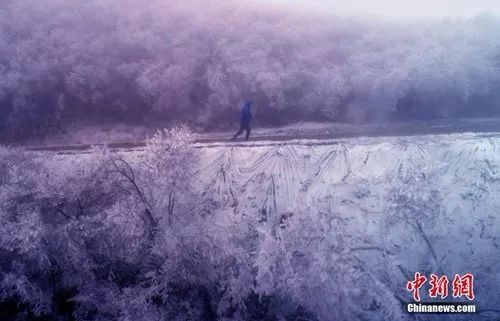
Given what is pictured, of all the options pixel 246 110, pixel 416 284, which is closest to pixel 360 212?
pixel 416 284

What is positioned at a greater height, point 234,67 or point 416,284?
point 234,67

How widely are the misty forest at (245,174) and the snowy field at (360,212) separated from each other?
5 cm

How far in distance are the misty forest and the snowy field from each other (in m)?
0.05

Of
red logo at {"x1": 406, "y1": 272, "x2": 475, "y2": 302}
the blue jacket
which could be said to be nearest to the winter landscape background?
the blue jacket

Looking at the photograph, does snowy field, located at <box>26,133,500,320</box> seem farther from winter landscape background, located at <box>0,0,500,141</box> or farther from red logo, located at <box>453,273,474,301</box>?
winter landscape background, located at <box>0,0,500,141</box>

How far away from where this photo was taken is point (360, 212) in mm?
11312

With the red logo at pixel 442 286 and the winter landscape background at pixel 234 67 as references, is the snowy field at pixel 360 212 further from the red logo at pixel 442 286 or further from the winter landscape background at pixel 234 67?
the winter landscape background at pixel 234 67

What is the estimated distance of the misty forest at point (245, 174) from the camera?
9367 millimetres

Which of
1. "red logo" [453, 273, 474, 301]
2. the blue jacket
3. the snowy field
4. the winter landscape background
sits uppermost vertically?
the winter landscape background

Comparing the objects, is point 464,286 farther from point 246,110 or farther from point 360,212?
point 246,110

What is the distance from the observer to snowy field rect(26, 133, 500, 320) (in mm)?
8969

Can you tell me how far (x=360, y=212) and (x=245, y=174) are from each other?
3662 mm

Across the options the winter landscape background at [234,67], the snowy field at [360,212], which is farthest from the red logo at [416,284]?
the winter landscape background at [234,67]

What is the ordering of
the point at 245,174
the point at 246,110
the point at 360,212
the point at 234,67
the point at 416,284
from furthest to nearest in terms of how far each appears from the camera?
the point at 234,67 < the point at 246,110 < the point at 245,174 < the point at 360,212 < the point at 416,284
